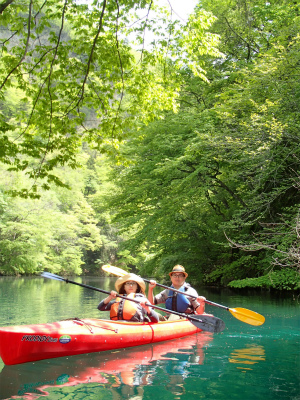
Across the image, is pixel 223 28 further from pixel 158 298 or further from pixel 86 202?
pixel 86 202

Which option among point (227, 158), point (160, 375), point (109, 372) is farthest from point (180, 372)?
point (227, 158)

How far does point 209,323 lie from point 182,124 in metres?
9.91

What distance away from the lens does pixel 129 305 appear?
6.65 metres

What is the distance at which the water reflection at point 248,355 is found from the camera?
18.0 feet

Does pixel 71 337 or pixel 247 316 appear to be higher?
pixel 247 316

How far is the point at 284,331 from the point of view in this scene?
307 inches

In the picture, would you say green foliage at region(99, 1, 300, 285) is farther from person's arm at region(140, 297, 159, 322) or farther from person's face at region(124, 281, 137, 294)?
person's face at region(124, 281, 137, 294)

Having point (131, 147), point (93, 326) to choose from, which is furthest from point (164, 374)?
point (131, 147)

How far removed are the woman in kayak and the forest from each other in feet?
6.73

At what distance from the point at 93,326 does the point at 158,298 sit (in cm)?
214

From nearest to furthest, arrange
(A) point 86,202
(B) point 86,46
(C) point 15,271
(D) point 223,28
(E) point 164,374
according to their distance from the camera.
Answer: (E) point 164,374 < (B) point 86,46 < (D) point 223,28 < (C) point 15,271 < (A) point 86,202

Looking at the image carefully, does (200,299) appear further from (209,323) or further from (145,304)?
(145,304)

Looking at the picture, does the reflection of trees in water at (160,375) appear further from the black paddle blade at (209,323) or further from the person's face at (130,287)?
the person's face at (130,287)

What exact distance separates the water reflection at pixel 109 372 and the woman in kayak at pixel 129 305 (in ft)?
1.77
